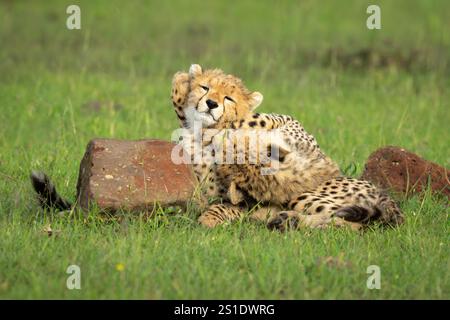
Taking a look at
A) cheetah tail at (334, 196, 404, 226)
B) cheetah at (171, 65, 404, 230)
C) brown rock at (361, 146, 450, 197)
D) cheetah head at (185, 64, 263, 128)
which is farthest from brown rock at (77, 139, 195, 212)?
brown rock at (361, 146, 450, 197)

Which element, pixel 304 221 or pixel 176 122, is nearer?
pixel 304 221

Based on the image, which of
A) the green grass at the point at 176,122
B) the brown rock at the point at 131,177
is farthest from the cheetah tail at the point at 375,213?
the brown rock at the point at 131,177

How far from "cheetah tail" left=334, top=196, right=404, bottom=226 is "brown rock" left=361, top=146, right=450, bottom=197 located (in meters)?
0.64

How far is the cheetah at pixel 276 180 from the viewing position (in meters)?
5.48

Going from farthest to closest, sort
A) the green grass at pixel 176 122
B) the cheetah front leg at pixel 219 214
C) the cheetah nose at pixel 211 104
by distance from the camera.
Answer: the cheetah nose at pixel 211 104 → the cheetah front leg at pixel 219 214 → the green grass at pixel 176 122

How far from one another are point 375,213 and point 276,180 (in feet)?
2.19

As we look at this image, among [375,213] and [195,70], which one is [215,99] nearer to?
[195,70]

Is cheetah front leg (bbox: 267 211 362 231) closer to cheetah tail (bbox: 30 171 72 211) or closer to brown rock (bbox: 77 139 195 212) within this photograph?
brown rock (bbox: 77 139 195 212)

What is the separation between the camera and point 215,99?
19.0 ft

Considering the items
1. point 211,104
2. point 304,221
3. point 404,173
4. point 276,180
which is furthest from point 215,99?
point 404,173

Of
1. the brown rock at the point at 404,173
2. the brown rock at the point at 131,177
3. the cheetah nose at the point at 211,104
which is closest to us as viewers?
the brown rock at the point at 131,177

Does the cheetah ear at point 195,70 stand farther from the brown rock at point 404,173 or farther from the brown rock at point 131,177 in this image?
the brown rock at point 404,173

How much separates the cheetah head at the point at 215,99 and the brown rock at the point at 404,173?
1029 millimetres
